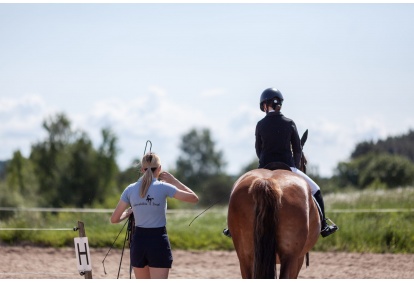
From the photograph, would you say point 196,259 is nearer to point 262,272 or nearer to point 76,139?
point 262,272

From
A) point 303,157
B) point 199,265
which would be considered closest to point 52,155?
point 199,265

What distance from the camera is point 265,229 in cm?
635

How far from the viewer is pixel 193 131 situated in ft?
320

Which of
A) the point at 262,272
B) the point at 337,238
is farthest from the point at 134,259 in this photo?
the point at 337,238

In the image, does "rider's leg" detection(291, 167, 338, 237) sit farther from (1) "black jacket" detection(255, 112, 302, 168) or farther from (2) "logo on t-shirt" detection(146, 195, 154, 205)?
(2) "logo on t-shirt" detection(146, 195, 154, 205)

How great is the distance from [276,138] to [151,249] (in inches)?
72.1

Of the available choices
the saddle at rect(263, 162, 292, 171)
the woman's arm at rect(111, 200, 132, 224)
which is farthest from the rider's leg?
the woman's arm at rect(111, 200, 132, 224)

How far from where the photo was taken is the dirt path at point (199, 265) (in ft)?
39.6

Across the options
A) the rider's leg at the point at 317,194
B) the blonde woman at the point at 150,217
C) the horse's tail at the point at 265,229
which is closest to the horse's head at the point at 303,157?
the rider's leg at the point at 317,194

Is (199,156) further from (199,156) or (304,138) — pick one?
(304,138)

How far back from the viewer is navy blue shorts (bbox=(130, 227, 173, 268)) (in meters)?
6.44

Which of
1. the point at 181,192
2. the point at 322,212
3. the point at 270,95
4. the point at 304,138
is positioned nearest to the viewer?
the point at 181,192

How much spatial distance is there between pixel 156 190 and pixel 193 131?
9103cm

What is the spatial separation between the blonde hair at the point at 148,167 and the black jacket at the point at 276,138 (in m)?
1.38
